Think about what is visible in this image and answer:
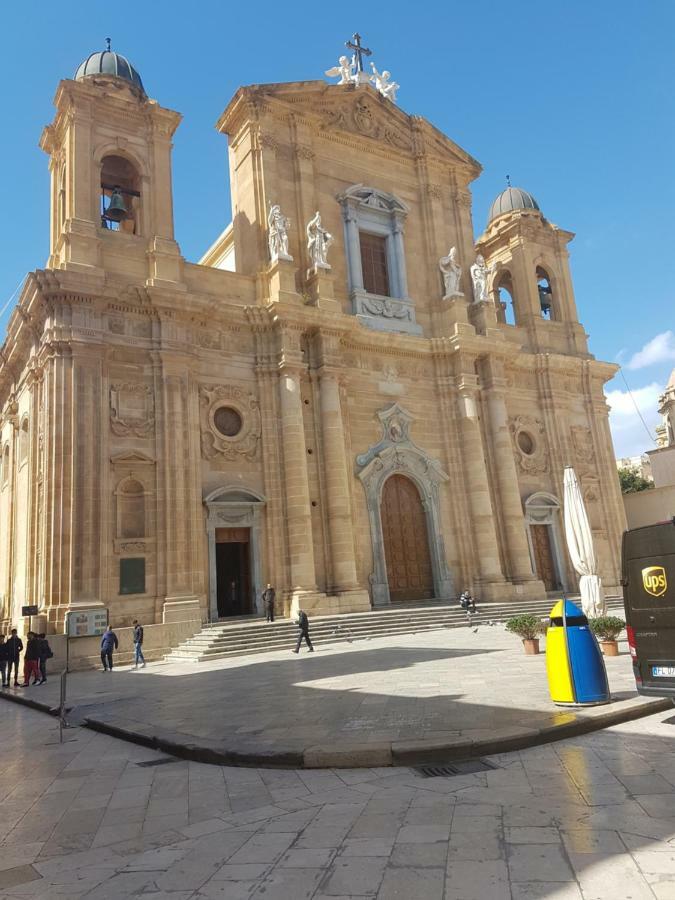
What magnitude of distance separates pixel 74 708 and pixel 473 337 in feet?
69.9

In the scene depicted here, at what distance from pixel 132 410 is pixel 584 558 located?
539 inches

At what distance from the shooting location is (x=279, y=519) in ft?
74.2

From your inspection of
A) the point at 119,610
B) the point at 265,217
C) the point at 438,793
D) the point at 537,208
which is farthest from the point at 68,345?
the point at 537,208

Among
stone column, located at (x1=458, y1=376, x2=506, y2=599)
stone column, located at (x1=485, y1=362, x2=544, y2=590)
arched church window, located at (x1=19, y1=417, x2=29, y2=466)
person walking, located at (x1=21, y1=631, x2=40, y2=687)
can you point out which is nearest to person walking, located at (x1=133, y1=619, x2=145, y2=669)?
person walking, located at (x1=21, y1=631, x2=40, y2=687)

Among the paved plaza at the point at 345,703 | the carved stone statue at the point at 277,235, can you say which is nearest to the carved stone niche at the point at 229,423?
the carved stone statue at the point at 277,235

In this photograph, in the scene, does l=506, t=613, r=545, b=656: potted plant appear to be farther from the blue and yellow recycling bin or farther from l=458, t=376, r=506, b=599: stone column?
l=458, t=376, r=506, b=599: stone column

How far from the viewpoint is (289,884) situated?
4117 mm

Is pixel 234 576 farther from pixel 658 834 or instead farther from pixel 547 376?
pixel 658 834

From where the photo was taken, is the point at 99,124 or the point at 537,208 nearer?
the point at 99,124

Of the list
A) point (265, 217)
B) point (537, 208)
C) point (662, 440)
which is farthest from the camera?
point (662, 440)

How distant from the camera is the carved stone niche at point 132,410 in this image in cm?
2055

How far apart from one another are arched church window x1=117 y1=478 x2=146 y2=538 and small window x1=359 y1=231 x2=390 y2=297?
43.4ft

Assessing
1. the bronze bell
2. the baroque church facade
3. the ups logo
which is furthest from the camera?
the bronze bell

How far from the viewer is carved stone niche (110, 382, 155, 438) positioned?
20.5m
